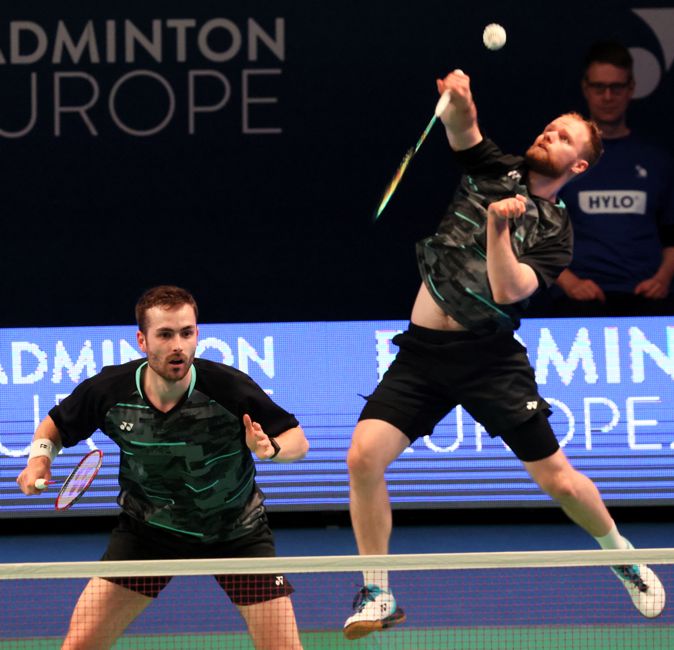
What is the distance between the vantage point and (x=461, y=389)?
5.95 metres

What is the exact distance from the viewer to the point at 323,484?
8680 mm

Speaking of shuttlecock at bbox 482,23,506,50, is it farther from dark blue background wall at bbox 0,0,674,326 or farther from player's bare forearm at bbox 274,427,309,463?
dark blue background wall at bbox 0,0,674,326

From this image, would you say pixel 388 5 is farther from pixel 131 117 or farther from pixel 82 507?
pixel 82 507

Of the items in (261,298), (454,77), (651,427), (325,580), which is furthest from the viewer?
(261,298)

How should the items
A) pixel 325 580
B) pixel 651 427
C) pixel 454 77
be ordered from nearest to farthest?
pixel 454 77
pixel 325 580
pixel 651 427

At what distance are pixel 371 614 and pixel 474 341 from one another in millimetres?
1067

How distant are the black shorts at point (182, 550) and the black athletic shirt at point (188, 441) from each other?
1.5 inches

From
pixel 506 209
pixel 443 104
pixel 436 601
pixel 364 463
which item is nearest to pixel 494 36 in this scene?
pixel 443 104

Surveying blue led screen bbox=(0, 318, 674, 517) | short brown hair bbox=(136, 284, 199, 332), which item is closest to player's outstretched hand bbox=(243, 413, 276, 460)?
short brown hair bbox=(136, 284, 199, 332)

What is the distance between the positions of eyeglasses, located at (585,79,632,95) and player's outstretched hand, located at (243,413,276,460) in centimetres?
458

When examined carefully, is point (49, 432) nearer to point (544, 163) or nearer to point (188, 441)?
point (188, 441)

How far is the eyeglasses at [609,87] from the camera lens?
8.92 meters

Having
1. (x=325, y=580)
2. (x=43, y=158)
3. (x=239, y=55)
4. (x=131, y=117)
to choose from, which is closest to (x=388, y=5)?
(x=239, y=55)

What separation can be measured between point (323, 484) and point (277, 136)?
7.19 feet
